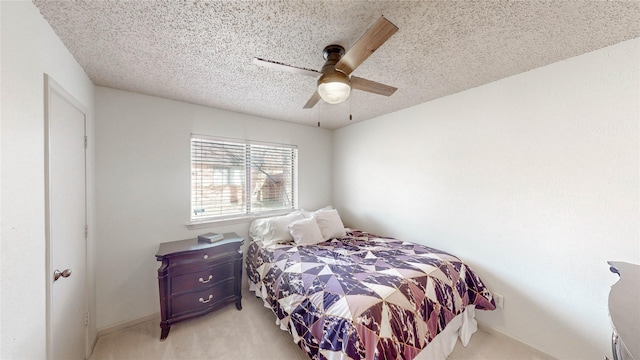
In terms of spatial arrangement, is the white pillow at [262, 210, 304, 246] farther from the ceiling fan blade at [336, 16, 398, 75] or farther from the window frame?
the ceiling fan blade at [336, 16, 398, 75]

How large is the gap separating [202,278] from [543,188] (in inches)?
129

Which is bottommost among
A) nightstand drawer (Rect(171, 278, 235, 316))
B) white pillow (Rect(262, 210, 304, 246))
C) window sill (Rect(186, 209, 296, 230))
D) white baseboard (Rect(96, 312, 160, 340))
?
white baseboard (Rect(96, 312, 160, 340))

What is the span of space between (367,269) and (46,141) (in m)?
2.33

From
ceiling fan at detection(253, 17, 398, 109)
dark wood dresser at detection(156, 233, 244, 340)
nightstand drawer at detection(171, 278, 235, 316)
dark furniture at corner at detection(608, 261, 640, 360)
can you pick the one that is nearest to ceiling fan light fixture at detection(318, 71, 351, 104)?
ceiling fan at detection(253, 17, 398, 109)

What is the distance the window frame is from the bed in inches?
20.7

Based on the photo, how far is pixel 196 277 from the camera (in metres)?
2.13

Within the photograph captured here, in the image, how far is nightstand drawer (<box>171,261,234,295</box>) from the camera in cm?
204

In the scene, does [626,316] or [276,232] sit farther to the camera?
[276,232]

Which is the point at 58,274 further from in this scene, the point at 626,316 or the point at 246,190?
the point at 626,316

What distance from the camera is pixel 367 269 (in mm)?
1871

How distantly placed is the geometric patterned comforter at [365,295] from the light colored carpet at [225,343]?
0.25 m

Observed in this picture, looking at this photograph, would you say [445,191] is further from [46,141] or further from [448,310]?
[46,141]

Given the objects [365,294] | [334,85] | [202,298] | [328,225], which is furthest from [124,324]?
[334,85]

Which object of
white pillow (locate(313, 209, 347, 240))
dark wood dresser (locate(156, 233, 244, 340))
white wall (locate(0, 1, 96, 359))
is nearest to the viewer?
white wall (locate(0, 1, 96, 359))
